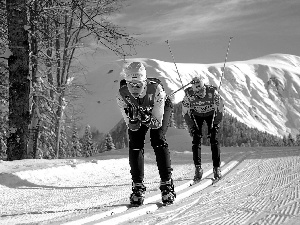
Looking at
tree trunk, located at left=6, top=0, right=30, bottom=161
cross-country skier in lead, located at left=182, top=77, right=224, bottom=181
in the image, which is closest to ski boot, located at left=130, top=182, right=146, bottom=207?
cross-country skier in lead, located at left=182, top=77, right=224, bottom=181

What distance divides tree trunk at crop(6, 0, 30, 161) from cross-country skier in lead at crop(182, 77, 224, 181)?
167 inches

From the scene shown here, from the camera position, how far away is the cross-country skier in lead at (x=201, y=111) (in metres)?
7.23

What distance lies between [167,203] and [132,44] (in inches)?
256

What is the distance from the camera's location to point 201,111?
737 cm

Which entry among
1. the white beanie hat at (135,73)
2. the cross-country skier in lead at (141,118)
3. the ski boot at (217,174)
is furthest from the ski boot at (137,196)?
the ski boot at (217,174)

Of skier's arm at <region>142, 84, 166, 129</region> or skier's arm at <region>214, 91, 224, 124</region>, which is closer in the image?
skier's arm at <region>142, 84, 166, 129</region>

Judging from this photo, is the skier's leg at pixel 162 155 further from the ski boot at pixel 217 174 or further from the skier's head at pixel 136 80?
the ski boot at pixel 217 174

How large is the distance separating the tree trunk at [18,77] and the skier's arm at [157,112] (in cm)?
589

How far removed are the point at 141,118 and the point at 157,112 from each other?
19cm

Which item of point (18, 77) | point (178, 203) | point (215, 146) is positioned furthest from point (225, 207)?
point (18, 77)

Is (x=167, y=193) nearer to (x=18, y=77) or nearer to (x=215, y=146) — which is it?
(x=215, y=146)

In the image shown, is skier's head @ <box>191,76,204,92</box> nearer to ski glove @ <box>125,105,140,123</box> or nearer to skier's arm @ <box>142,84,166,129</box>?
skier's arm @ <box>142,84,166,129</box>

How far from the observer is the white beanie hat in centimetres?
441

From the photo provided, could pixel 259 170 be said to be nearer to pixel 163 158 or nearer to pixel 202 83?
pixel 202 83
